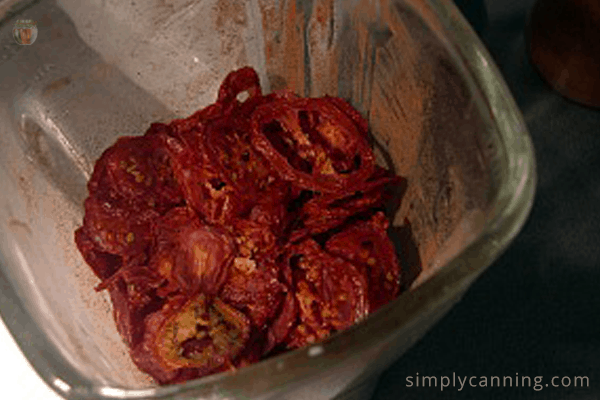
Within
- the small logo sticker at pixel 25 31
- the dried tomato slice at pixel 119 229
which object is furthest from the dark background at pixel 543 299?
the small logo sticker at pixel 25 31

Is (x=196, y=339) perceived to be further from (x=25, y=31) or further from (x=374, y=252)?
(x=25, y=31)

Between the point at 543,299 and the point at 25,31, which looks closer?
the point at 25,31

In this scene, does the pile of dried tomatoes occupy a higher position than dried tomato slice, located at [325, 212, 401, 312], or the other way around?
the pile of dried tomatoes

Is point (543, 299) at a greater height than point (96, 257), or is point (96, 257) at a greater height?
point (96, 257)

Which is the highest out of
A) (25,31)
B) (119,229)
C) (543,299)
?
(25,31)

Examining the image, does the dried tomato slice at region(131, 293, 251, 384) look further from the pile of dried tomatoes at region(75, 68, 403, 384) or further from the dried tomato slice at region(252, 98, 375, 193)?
the dried tomato slice at region(252, 98, 375, 193)

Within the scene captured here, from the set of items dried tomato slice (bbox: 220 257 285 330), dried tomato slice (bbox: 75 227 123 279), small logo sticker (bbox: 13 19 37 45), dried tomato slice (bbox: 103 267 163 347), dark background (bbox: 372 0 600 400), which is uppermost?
small logo sticker (bbox: 13 19 37 45)

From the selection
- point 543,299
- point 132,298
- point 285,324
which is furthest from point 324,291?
point 543,299

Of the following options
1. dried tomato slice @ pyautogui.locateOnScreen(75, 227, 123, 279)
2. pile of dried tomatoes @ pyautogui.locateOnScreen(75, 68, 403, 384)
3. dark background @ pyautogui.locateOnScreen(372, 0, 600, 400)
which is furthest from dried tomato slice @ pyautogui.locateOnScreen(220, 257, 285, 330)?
dark background @ pyautogui.locateOnScreen(372, 0, 600, 400)
